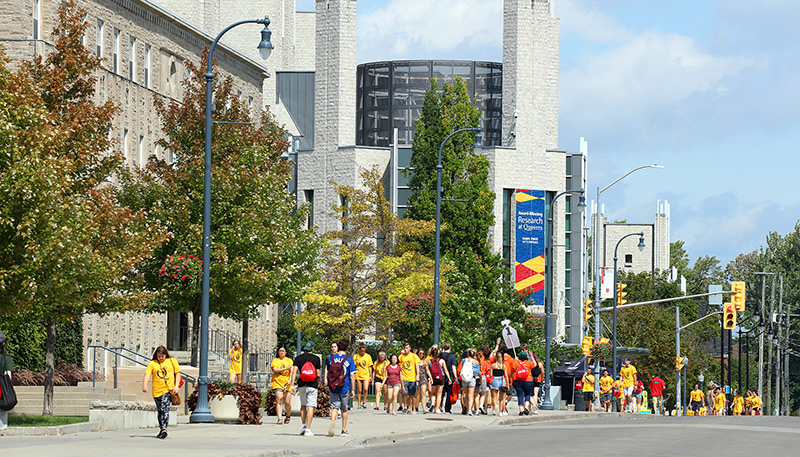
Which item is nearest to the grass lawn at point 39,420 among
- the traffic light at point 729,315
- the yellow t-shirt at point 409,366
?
the yellow t-shirt at point 409,366

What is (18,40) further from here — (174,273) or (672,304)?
(672,304)

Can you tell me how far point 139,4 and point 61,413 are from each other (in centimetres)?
1890

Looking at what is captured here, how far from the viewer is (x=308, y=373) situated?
885 inches

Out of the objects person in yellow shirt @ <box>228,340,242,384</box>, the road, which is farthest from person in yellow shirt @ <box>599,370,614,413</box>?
the road

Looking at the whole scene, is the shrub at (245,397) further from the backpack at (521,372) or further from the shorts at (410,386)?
the backpack at (521,372)

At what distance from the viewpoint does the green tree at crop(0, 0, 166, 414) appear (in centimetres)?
2452

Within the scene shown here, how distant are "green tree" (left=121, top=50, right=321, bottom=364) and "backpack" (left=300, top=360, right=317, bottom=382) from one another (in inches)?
412

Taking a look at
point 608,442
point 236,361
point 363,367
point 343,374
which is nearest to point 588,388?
point 363,367

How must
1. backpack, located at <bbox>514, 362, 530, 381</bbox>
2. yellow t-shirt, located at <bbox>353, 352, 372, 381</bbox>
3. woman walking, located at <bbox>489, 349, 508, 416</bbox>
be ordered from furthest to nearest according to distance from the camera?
1. yellow t-shirt, located at <bbox>353, 352, 372, 381</bbox>
2. woman walking, located at <bbox>489, 349, 508, 416</bbox>
3. backpack, located at <bbox>514, 362, 530, 381</bbox>

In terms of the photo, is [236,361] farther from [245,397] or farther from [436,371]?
[245,397]

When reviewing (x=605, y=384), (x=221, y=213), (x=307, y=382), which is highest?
(x=221, y=213)

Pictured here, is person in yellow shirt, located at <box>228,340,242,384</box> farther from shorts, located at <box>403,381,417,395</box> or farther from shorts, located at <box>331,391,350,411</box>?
shorts, located at <box>331,391,350,411</box>

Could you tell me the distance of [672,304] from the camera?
4085 inches

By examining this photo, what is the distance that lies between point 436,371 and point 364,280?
14.1 metres
